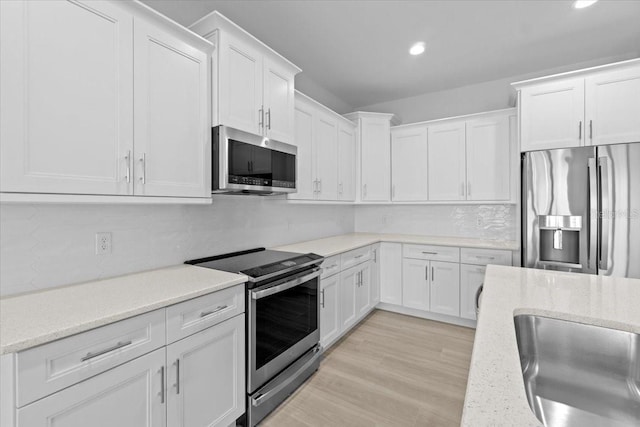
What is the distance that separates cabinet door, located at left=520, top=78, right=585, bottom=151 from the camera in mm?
2605

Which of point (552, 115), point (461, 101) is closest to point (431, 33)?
point (552, 115)

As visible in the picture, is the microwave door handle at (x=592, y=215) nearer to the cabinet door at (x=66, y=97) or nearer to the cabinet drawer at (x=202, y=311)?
the cabinet drawer at (x=202, y=311)

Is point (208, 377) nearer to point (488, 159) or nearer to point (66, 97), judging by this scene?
point (66, 97)

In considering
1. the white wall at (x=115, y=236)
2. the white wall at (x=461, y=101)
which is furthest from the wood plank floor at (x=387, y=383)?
the white wall at (x=461, y=101)

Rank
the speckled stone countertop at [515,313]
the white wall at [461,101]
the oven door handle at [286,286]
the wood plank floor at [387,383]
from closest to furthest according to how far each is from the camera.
Result: the speckled stone countertop at [515,313]
the oven door handle at [286,286]
the wood plank floor at [387,383]
the white wall at [461,101]

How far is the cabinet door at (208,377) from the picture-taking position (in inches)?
53.6

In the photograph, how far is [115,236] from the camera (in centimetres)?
169

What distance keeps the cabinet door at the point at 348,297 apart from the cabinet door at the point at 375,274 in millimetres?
447

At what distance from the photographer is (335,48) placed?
2.79m

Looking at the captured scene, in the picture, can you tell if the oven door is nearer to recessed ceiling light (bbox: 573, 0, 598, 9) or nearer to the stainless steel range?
the stainless steel range

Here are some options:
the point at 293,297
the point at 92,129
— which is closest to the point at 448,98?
the point at 293,297

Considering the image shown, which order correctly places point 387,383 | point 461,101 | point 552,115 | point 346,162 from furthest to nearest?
1. point 461,101
2. point 346,162
3. point 552,115
4. point 387,383

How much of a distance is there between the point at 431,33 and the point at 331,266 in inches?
87.7

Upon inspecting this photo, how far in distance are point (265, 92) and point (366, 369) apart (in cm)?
235
